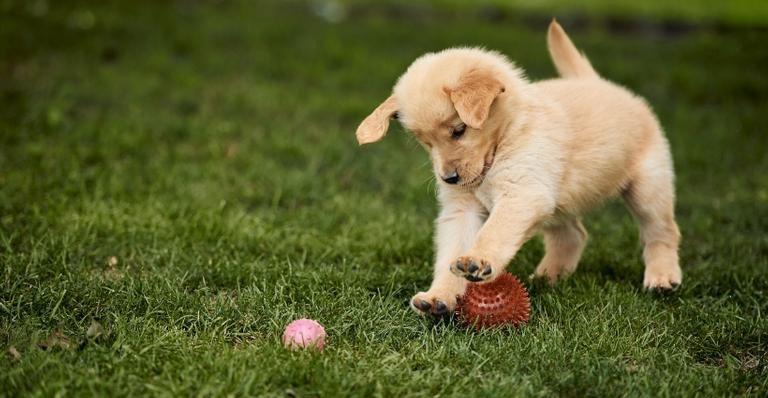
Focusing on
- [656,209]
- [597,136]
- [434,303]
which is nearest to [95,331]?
[434,303]

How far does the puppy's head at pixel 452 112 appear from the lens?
10.6ft

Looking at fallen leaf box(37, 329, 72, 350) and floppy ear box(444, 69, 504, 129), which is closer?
fallen leaf box(37, 329, 72, 350)

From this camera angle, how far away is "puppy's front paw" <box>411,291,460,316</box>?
329 centimetres

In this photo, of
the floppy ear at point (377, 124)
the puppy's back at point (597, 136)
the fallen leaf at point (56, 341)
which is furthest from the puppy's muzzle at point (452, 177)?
the fallen leaf at point (56, 341)

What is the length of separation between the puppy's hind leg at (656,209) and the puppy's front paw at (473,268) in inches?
43.4

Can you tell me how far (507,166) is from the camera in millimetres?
3363

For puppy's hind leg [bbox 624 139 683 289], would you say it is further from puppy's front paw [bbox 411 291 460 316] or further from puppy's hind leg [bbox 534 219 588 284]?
puppy's front paw [bbox 411 291 460 316]

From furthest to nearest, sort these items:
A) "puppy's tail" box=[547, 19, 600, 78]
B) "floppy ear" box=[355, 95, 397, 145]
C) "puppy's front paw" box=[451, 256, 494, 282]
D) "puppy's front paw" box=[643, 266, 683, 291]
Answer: "puppy's tail" box=[547, 19, 600, 78] < "puppy's front paw" box=[643, 266, 683, 291] < "floppy ear" box=[355, 95, 397, 145] < "puppy's front paw" box=[451, 256, 494, 282]

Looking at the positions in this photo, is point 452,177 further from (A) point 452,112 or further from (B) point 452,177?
(A) point 452,112

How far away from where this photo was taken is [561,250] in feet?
13.0

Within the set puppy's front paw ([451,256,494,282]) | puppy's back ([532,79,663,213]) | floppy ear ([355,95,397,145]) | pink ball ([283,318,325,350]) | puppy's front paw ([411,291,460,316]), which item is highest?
floppy ear ([355,95,397,145])

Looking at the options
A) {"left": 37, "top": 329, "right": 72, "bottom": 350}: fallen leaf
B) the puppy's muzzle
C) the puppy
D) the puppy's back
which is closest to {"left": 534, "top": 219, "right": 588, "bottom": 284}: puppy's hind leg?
the puppy

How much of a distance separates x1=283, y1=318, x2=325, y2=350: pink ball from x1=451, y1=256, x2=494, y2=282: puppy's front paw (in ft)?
1.80

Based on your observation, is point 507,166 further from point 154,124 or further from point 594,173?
point 154,124
